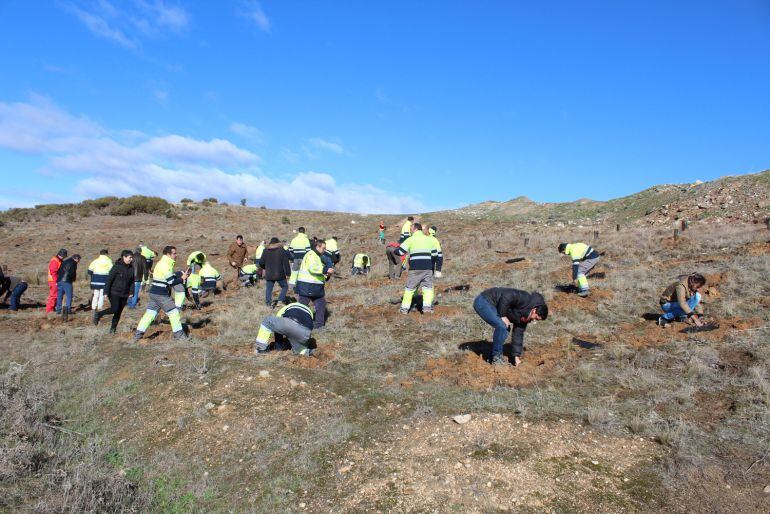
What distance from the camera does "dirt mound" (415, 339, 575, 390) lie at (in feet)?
22.7

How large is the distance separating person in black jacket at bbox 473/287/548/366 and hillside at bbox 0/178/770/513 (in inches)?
15.1

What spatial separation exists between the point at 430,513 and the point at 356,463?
1080mm

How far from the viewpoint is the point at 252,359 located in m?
8.04

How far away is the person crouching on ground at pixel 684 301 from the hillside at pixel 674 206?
1747 cm

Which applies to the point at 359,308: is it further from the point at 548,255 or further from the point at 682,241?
the point at 682,241

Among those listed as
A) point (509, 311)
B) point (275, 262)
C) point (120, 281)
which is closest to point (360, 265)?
point (275, 262)

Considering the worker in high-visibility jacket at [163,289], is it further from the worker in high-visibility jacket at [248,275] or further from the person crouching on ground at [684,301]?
the person crouching on ground at [684,301]

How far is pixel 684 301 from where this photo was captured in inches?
→ 346

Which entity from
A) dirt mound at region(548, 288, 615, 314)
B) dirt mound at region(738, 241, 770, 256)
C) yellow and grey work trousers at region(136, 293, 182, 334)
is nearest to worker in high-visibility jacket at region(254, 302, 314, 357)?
yellow and grey work trousers at region(136, 293, 182, 334)

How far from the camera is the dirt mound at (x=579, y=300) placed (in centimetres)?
1088

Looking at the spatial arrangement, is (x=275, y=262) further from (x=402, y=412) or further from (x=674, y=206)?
(x=674, y=206)

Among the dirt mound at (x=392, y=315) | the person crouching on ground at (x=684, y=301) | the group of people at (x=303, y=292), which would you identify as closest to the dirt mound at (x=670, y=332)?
the person crouching on ground at (x=684, y=301)

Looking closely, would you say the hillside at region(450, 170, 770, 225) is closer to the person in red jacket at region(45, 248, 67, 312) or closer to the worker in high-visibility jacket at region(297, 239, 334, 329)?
the worker in high-visibility jacket at region(297, 239, 334, 329)

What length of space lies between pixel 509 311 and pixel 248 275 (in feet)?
38.3
